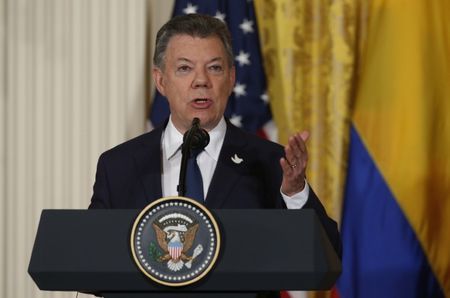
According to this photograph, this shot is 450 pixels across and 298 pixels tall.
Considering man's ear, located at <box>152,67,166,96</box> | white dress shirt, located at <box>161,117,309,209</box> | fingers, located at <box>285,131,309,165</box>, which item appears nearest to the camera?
fingers, located at <box>285,131,309,165</box>

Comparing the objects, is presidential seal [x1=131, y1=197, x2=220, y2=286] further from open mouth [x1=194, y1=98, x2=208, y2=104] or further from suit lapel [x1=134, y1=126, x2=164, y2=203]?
open mouth [x1=194, y1=98, x2=208, y2=104]

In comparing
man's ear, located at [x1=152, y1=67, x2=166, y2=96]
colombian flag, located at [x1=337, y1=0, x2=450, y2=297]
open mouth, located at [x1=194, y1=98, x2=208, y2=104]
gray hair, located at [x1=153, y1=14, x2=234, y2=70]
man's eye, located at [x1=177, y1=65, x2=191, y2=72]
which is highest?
gray hair, located at [x1=153, y1=14, x2=234, y2=70]

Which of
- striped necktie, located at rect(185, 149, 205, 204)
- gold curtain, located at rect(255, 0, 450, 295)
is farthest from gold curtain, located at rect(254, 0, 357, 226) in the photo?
striped necktie, located at rect(185, 149, 205, 204)

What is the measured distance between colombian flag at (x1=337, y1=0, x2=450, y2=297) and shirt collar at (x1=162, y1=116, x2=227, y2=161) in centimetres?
163

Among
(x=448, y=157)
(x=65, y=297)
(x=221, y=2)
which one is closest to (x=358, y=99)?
(x=448, y=157)

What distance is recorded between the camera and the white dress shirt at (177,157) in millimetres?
2395

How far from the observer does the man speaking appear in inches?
91.7

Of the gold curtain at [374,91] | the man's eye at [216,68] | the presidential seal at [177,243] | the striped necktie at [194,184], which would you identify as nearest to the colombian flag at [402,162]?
the gold curtain at [374,91]

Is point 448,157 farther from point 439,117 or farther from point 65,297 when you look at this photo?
point 65,297

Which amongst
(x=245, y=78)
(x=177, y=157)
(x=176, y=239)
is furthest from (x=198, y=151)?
(x=245, y=78)

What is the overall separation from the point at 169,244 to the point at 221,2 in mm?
2612

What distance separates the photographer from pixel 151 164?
2.42m

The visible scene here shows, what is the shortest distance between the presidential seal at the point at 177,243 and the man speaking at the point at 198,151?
471 mm

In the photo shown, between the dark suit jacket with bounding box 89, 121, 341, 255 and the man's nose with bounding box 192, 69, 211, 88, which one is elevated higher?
the man's nose with bounding box 192, 69, 211, 88
